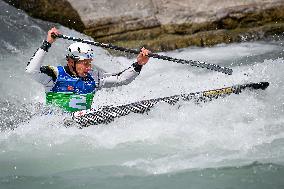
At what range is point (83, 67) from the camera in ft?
21.2

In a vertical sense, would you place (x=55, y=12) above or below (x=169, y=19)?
above

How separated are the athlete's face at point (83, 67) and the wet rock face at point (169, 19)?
5692mm

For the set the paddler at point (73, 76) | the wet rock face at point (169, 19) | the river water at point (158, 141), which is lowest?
the river water at point (158, 141)

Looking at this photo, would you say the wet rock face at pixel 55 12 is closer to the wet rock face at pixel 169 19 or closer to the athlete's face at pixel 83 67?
the wet rock face at pixel 169 19

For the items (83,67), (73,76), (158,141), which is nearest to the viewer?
(158,141)

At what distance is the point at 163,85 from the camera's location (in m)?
9.28

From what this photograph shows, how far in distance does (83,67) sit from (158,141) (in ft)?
4.76

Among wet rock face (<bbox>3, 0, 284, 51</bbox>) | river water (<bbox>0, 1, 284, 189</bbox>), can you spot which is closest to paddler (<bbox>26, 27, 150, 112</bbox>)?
river water (<bbox>0, 1, 284, 189</bbox>)

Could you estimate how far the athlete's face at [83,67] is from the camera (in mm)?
6375

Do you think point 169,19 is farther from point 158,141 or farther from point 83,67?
point 158,141

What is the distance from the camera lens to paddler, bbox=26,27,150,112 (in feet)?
20.2

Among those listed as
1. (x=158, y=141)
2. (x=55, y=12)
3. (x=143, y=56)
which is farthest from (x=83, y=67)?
(x=55, y=12)

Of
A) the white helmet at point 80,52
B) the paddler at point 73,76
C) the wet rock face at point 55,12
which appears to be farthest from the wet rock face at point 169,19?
the white helmet at point 80,52

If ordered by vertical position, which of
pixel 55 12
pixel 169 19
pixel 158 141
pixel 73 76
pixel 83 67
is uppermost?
pixel 55 12
